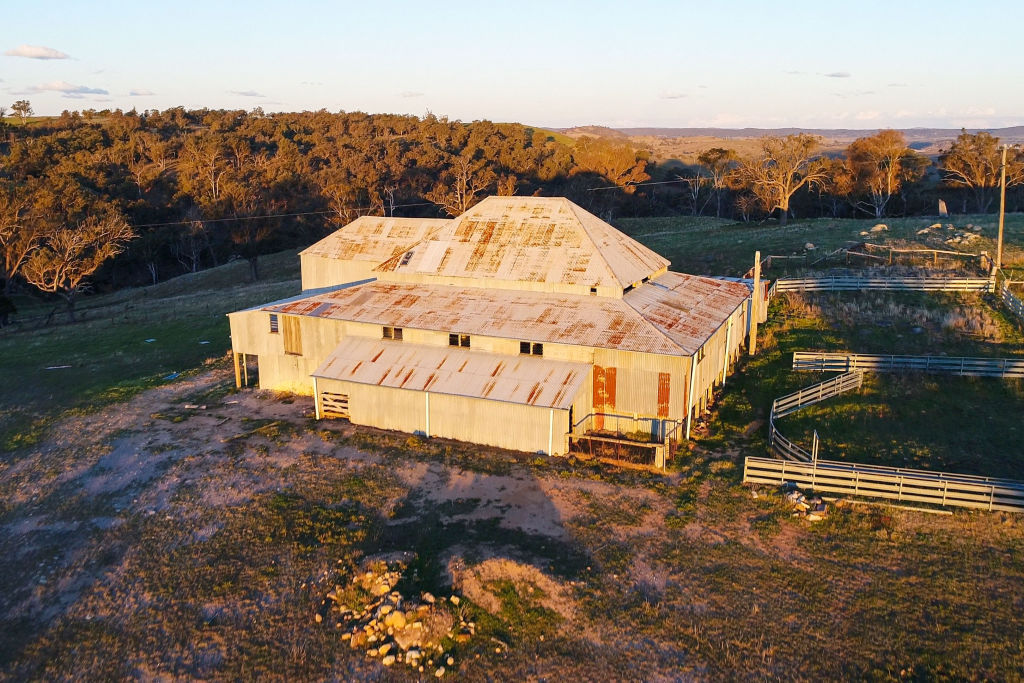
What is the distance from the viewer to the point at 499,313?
31.6 m

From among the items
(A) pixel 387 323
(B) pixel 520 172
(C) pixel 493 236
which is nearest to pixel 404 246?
(C) pixel 493 236

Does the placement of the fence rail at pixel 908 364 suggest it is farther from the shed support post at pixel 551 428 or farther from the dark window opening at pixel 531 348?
the shed support post at pixel 551 428

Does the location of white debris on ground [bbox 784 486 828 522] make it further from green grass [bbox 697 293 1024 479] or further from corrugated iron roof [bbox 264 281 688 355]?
corrugated iron roof [bbox 264 281 688 355]

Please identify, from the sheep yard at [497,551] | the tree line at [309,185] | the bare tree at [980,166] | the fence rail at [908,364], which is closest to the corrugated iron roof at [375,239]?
the sheep yard at [497,551]

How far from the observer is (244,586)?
62.7ft

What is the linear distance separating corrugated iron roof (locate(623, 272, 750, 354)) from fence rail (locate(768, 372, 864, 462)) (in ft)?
14.3

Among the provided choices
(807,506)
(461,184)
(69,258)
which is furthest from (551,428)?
(461,184)

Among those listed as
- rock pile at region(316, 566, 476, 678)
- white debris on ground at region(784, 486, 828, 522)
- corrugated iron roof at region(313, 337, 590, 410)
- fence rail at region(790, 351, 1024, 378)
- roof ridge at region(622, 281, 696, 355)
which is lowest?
rock pile at region(316, 566, 476, 678)

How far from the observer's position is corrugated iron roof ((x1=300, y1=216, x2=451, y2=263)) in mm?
43312

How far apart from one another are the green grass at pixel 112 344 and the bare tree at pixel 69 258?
3.14 metres

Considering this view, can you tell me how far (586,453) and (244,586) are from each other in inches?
523

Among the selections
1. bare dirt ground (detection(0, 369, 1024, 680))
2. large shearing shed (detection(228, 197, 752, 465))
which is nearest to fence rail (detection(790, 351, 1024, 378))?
large shearing shed (detection(228, 197, 752, 465))

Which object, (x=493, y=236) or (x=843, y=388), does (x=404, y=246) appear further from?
(x=843, y=388)

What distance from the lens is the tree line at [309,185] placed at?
65625 mm
